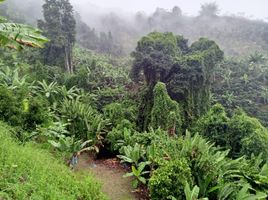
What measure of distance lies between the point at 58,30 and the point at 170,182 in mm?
18317

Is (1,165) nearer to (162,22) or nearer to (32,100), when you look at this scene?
(32,100)

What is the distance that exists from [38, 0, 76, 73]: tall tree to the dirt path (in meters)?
13.9

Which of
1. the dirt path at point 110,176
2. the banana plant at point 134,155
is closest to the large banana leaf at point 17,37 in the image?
the banana plant at point 134,155

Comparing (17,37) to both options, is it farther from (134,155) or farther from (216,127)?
(216,127)

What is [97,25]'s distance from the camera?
55938mm

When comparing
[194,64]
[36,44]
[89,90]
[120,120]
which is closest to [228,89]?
[194,64]

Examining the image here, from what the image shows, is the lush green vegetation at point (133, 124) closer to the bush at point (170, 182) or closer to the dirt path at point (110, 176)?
the bush at point (170, 182)

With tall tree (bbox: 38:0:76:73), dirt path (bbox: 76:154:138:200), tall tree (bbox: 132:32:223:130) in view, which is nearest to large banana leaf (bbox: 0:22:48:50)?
dirt path (bbox: 76:154:138:200)

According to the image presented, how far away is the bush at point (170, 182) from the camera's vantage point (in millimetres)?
6512

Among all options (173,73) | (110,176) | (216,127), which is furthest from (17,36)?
(173,73)

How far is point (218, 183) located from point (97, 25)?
52247 millimetres

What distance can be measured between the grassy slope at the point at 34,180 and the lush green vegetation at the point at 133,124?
0.8 inches

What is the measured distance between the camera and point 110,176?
8672 mm

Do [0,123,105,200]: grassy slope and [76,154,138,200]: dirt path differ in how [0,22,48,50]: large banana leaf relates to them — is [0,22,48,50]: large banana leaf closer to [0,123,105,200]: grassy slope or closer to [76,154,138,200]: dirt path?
[0,123,105,200]: grassy slope
